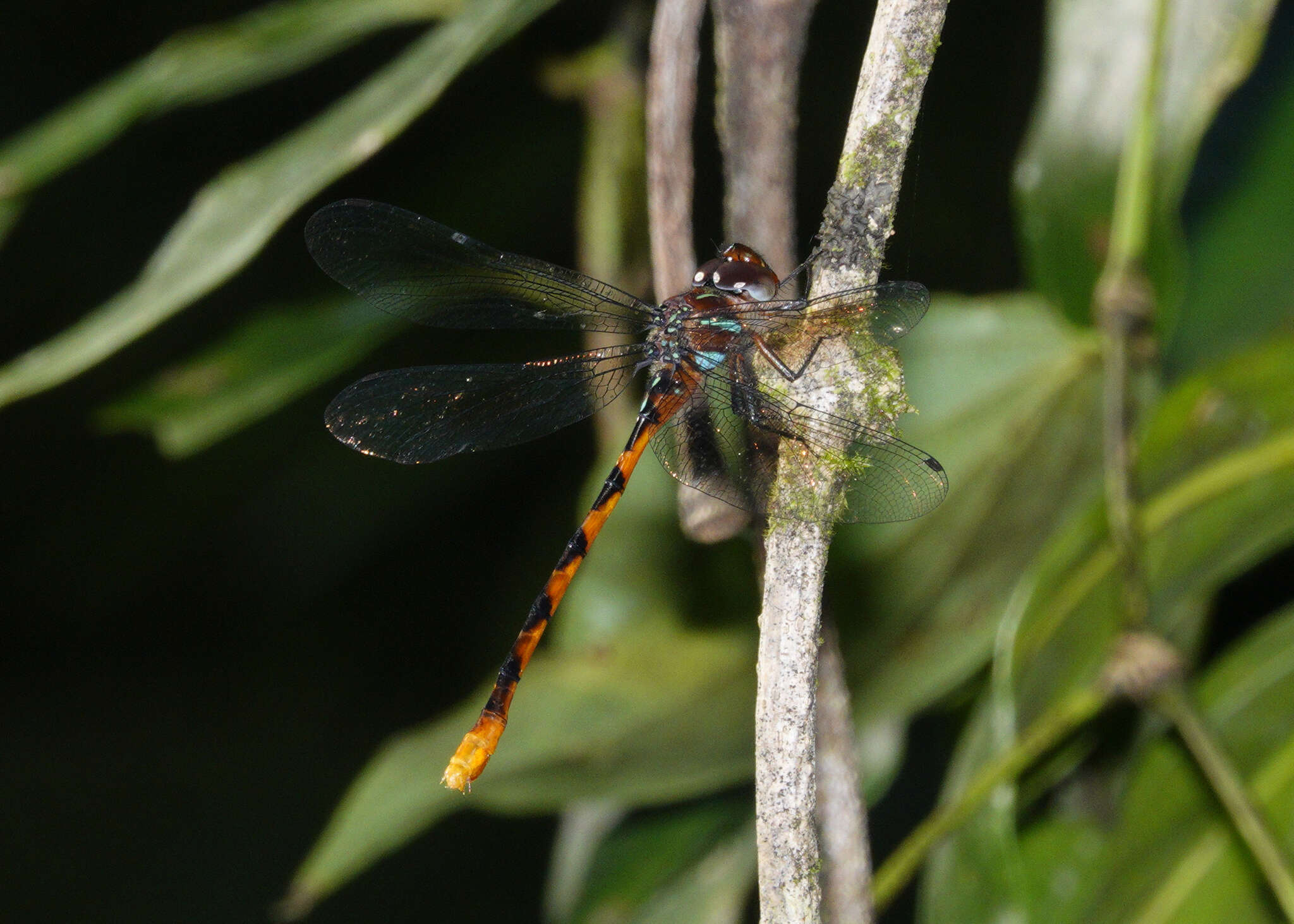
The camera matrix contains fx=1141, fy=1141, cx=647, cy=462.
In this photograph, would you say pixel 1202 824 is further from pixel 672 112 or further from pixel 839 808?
pixel 672 112

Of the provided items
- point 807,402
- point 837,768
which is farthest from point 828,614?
point 807,402

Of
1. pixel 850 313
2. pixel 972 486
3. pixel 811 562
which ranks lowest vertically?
pixel 811 562

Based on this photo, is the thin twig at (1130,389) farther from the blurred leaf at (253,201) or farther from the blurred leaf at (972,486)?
the blurred leaf at (253,201)

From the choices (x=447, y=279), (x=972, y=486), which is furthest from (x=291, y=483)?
(x=972, y=486)

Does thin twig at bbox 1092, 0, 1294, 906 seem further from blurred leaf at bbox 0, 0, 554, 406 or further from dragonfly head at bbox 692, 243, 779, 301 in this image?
blurred leaf at bbox 0, 0, 554, 406

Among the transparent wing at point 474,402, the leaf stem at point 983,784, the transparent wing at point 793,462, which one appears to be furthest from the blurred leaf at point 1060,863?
the transparent wing at point 474,402

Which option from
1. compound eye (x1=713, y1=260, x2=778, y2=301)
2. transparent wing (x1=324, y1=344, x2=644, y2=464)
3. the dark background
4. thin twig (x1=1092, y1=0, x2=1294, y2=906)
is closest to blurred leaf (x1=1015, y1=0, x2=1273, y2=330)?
thin twig (x1=1092, y1=0, x2=1294, y2=906)
